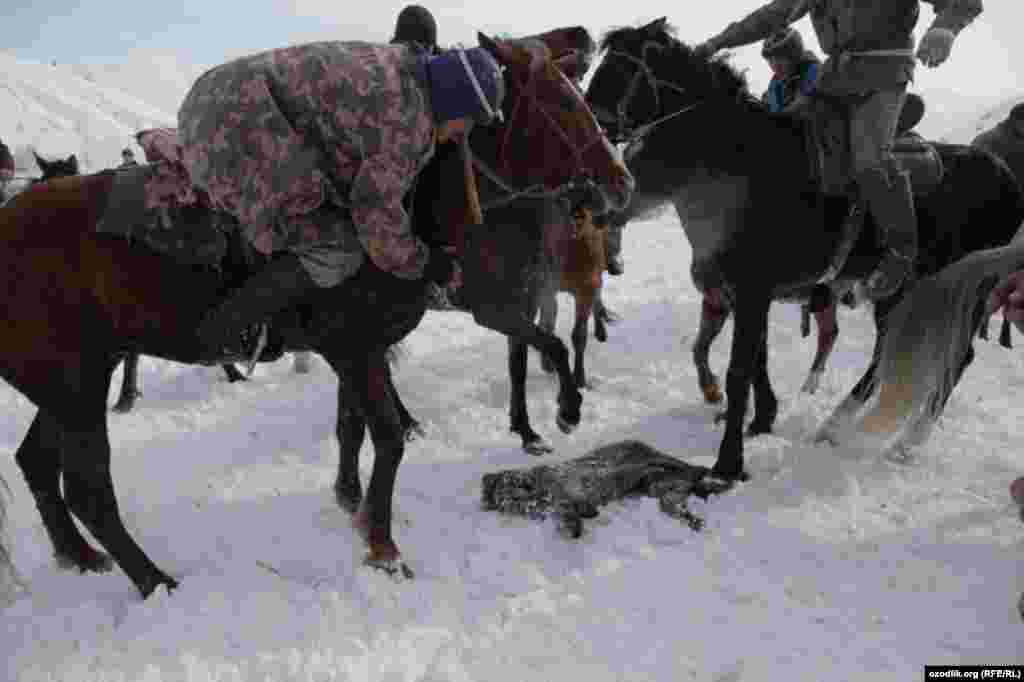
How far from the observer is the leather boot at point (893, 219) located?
4258 millimetres

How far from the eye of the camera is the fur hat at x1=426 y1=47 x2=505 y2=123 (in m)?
2.76

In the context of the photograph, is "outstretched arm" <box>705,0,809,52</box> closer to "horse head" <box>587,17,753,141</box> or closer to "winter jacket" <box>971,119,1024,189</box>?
"horse head" <box>587,17,753,141</box>

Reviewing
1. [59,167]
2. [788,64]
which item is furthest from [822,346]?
[59,167]

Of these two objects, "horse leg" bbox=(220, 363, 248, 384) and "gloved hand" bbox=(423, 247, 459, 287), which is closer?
"gloved hand" bbox=(423, 247, 459, 287)

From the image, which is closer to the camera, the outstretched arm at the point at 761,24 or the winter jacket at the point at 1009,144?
the outstretched arm at the point at 761,24

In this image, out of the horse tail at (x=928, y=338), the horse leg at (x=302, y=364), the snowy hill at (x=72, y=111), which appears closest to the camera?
the horse tail at (x=928, y=338)

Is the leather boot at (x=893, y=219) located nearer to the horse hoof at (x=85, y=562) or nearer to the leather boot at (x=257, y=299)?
the leather boot at (x=257, y=299)

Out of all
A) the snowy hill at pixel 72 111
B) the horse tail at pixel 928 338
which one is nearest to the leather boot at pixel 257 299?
the horse tail at pixel 928 338

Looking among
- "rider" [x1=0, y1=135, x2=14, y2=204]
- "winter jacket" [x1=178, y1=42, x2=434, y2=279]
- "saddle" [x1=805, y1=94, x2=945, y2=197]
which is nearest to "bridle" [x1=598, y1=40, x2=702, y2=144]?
"saddle" [x1=805, y1=94, x2=945, y2=197]

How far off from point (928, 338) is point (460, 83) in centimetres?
308

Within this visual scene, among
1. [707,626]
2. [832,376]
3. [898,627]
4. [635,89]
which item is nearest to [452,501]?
[707,626]

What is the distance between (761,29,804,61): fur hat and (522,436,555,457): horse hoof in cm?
342

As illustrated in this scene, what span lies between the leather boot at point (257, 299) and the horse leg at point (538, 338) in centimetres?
186

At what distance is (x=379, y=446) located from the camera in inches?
131
